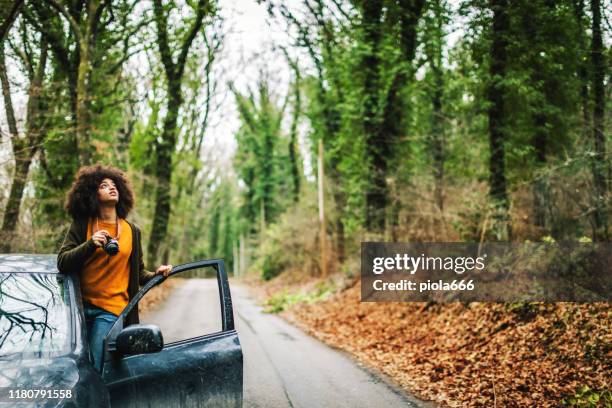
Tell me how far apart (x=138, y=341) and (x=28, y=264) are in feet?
3.75

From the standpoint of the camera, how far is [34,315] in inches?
132

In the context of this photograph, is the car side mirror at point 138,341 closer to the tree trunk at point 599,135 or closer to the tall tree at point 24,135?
the tall tree at point 24,135

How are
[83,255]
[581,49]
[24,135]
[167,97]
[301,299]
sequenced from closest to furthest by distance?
1. [83,255]
2. [581,49]
3. [24,135]
4. [167,97]
5. [301,299]

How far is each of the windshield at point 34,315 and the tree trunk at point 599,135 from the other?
9.03 metres

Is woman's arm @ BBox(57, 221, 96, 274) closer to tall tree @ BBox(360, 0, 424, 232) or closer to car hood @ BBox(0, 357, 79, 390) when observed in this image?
car hood @ BBox(0, 357, 79, 390)

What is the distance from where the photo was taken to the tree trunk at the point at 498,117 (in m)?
11.4

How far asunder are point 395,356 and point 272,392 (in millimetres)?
3273

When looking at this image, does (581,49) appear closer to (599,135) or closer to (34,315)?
(599,135)

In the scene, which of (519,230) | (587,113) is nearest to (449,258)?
(519,230)

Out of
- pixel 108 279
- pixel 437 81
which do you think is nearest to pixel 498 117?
pixel 437 81

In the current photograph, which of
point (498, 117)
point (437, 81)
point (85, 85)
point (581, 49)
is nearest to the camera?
point (581, 49)

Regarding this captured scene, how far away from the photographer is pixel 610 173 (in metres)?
9.65

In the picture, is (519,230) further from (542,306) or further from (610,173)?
(542,306)

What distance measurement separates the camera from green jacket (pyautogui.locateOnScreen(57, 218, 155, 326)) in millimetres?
3467
